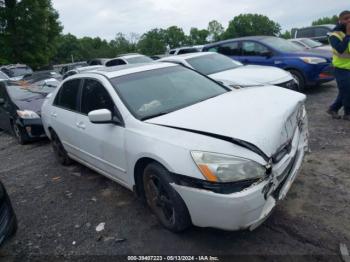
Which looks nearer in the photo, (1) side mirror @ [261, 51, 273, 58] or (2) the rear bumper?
(2) the rear bumper

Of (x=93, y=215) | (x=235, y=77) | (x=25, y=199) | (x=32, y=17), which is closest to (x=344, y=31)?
(x=235, y=77)

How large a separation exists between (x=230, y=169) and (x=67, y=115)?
3.07m

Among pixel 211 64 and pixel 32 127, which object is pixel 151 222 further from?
pixel 211 64

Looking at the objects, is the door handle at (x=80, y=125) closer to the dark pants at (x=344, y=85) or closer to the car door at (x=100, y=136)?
the car door at (x=100, y=136)

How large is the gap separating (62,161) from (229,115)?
355 cm

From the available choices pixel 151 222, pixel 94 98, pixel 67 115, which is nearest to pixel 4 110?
pixel 67 115

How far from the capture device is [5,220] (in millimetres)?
3209

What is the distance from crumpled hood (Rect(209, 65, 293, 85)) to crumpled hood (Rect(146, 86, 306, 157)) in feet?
10.5

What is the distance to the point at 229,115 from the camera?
3.31 meters

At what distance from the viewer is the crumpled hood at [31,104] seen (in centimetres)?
772

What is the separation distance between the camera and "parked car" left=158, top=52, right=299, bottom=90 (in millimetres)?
7094

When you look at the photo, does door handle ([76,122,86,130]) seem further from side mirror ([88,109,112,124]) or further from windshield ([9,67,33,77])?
windshield ([9,67,33,77])

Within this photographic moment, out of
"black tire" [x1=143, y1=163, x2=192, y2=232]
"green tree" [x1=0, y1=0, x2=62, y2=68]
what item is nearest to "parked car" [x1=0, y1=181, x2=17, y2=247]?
"black tire" [x1=143, y1=163, x2=192, y2=232]

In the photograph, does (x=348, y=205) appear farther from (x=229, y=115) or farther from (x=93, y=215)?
(x=93, y=215)
